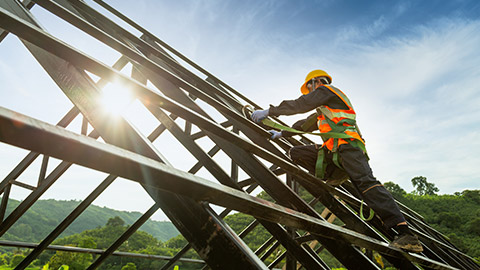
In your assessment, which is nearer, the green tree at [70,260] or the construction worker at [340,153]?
the construction worker at [340,153]

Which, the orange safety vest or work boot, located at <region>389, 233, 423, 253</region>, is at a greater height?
the orange safety vest

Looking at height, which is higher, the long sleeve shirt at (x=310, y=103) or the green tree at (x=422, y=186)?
the long sleeve shirt at (x=310, y=103)

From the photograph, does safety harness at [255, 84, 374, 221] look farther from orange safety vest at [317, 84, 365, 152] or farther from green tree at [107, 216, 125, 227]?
green tree at [107, 216, 125, 227]

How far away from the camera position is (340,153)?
2869 millimetres

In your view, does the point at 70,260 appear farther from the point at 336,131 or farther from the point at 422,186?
the point at 422,186

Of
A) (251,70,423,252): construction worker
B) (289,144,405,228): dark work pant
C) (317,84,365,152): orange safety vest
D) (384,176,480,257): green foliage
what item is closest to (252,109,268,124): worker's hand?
(251,70,423,252): construction worker

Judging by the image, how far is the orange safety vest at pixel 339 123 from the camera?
9.37 feet

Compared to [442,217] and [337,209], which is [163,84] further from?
[442,217]

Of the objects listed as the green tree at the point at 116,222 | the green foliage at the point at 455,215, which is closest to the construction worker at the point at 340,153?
the green foliage at the point at 455,215

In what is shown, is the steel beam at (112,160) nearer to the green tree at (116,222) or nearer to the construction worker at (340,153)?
the construction worker at (340,153)

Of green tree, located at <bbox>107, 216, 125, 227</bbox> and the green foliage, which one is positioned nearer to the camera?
the green foliage

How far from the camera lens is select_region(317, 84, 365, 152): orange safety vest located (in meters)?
2.86

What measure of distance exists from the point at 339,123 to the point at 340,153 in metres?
0.30

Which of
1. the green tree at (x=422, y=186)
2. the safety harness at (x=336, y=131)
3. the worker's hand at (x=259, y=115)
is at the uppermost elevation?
the worker's hand at (x=259, y=115)
